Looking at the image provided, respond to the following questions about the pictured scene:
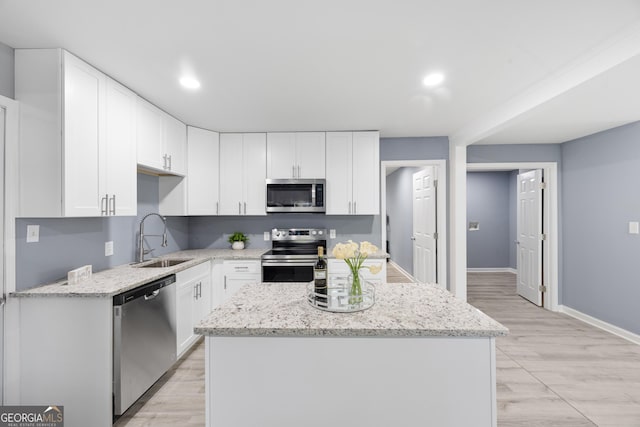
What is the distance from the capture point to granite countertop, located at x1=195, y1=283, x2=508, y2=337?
1.24 metres

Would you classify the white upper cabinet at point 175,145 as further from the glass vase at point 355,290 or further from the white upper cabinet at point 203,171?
the glass vase at point 355,290

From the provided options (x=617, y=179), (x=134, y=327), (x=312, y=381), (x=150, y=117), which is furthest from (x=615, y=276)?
(x=150, y=117)

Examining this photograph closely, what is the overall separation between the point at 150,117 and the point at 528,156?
4.82 meters

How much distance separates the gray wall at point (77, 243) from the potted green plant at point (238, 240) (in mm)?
876

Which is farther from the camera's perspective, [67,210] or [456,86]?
[456,86]

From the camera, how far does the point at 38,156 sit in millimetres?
1855

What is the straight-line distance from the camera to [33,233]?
1951 millimetres

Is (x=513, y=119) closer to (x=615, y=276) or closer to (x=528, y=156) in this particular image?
(x=528, y=156)

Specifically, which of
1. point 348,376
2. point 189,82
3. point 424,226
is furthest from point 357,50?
point 424,226

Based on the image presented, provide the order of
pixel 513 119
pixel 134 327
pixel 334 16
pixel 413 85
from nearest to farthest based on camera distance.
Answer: pixel 334 16
pixel 134 327
pixel 413 85
pixel 513 119

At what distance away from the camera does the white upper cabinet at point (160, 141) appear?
2.61 meters

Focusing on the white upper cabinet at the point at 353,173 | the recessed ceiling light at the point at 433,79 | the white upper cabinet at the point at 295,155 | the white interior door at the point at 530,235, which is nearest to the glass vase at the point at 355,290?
the recessed ceiling light at the point at 433,79

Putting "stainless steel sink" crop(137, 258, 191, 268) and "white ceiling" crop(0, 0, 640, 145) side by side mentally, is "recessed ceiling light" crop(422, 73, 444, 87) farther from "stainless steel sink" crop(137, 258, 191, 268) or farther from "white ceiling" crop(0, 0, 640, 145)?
"stainless steel sink" crop(137, 258, 191, 268)
